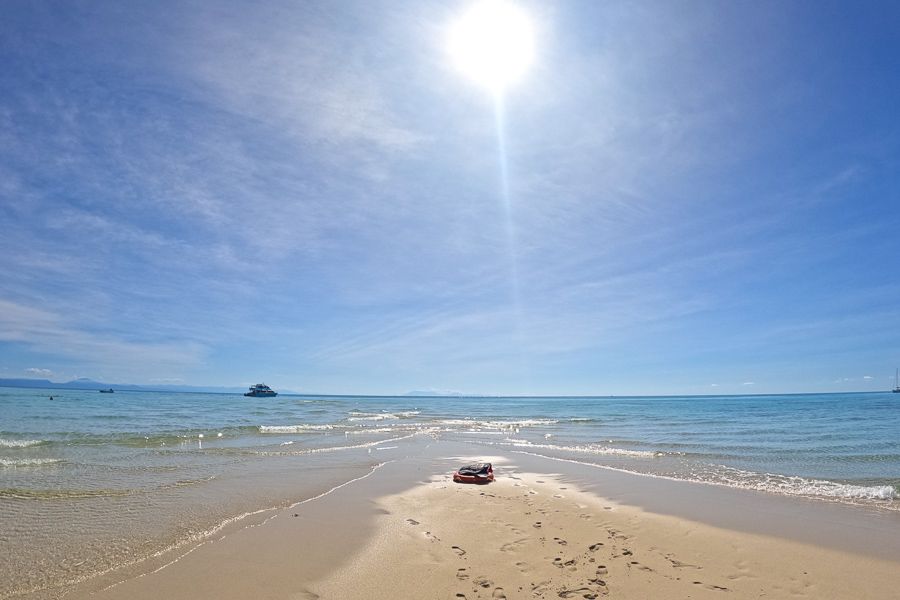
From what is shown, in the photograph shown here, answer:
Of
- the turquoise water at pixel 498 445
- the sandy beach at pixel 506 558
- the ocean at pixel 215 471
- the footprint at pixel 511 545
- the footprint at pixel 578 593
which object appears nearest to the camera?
the footprint at pixel 578 593

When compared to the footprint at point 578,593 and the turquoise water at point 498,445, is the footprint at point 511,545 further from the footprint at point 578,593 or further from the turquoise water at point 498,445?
the turquoise water at point 498,445

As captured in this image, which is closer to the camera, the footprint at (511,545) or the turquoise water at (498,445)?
the footprint at (511,545)

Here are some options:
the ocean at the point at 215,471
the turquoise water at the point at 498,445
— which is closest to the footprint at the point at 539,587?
the ocean at the point at 215,471

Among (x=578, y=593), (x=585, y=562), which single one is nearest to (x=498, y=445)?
(x=585, y=562)

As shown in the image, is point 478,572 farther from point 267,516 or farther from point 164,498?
point 164,498

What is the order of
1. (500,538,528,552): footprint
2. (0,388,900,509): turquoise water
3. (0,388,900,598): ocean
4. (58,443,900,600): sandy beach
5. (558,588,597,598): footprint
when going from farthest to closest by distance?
(0,388,900,509): turquoise water, (0,388,900,598): ocean, (500,538,528,552): footprint, (58,443,900,600): sandy beach, (558,588,597,598): footprint

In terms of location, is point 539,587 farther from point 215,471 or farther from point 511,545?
point 215,471

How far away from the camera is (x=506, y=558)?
10.6 m

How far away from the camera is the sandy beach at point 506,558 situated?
9.04 m

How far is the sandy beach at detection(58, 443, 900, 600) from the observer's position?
9039 millimetres

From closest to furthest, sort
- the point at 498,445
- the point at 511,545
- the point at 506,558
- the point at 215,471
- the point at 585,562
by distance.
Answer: the point at 585,562, the point at 506,558, the point at 511,545, the point at 215,471, the point at 498,445

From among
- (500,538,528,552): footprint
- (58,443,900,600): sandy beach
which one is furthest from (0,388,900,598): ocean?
(500,538,528,552): footprint

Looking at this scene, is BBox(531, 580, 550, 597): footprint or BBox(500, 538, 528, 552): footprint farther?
BBox(500, 538, 528, 552): footprint

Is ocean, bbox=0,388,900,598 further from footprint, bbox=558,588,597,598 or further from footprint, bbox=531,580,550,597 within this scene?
footprint, bbox=558,588,597,598
